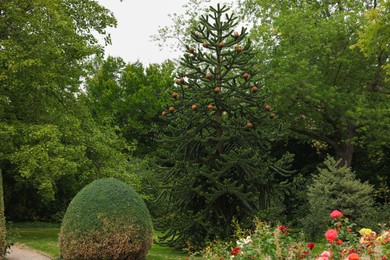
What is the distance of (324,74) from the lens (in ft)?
78.1

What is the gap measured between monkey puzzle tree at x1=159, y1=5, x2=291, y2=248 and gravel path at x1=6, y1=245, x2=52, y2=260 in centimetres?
299

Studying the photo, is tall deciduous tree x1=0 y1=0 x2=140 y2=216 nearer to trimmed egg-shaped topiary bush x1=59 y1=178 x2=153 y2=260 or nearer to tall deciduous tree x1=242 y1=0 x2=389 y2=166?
trimmed egg-shaped topiary bush x1=59 y1=178 x2=153 y2=260

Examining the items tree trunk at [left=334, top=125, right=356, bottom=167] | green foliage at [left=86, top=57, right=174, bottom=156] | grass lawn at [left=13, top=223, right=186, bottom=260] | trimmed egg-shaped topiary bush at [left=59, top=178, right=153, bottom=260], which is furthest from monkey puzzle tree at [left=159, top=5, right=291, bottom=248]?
green foliage at [left=86, top=57, right=174, bottom=156]

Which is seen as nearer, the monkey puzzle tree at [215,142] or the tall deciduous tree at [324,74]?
the monkey puzzle tree at [215,142]

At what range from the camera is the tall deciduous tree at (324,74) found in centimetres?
2205

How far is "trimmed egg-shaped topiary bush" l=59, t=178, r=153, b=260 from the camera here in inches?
385

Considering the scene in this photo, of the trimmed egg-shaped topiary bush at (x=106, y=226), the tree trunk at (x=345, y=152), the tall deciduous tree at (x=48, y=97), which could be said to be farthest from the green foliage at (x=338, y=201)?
the trimmed egg-shaped topiary bush at (x=106, y=226)

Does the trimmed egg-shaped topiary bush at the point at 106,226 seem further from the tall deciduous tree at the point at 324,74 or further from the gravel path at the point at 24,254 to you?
the tall deciduous tree at the point at 324,74

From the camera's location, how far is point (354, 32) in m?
23.2

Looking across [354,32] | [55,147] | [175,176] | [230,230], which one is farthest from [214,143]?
[354,32]

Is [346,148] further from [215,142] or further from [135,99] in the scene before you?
[135,99]

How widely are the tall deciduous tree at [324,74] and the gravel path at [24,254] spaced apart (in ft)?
41.7

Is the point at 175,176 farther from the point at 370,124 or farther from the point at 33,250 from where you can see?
the point at 370,124

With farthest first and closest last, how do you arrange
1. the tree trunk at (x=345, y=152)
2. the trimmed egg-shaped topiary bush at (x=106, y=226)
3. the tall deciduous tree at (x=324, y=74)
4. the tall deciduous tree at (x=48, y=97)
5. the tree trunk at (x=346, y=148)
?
the tree trunk at (x=345, y=152), the tree trunk at (x=346, y=148), the tall deciduous tree at (x=324, y=74), the tall deciduous tree at (x=48, y=97), the trimmed egg-shaped topiary bush at (x=106, y=226)
